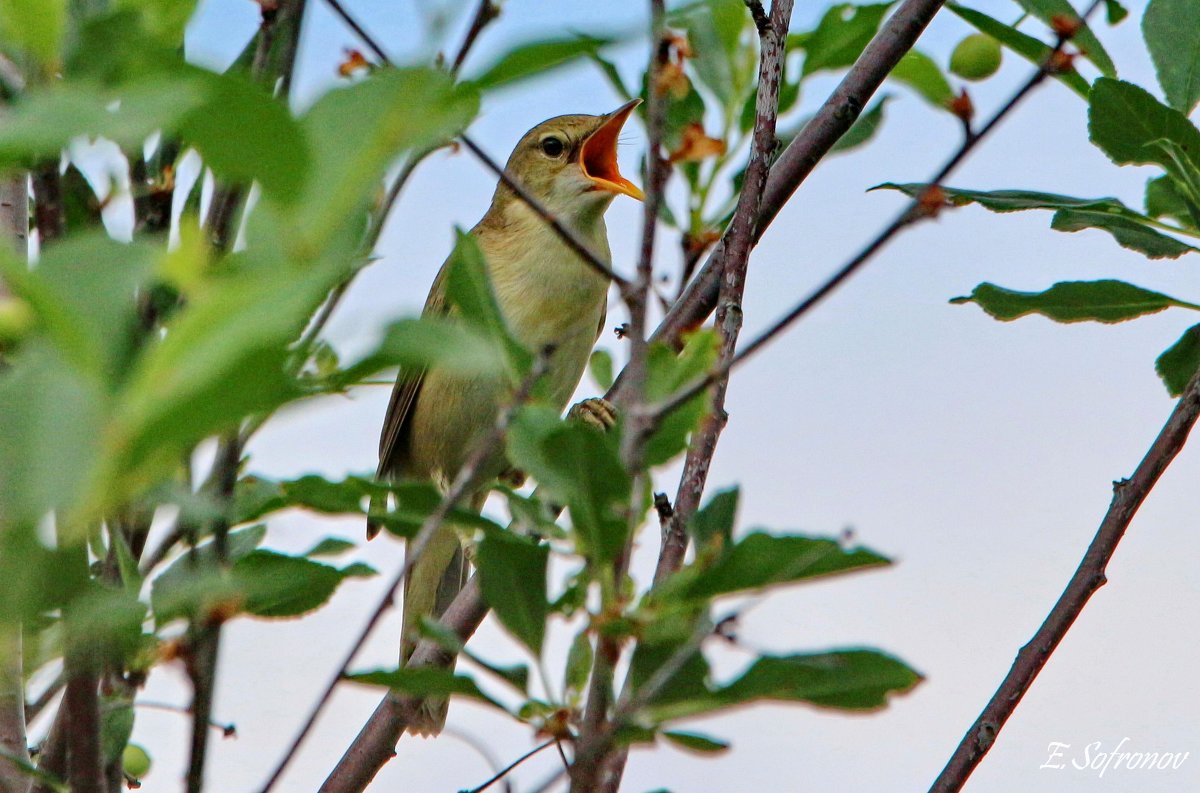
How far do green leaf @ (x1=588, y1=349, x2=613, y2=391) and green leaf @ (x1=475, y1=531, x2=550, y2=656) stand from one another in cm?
122

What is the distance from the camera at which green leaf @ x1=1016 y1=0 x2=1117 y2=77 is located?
2361 millimetres

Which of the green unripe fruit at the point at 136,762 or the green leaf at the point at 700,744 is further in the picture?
the green unripe fruit at the point at 136,762

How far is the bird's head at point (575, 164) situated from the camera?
4.41 metres

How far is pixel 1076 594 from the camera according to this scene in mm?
2105

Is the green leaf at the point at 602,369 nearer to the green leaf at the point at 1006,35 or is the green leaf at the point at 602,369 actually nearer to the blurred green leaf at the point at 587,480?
the green leaf at the point at 1006,35

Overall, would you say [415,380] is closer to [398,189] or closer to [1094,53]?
[1094,53]

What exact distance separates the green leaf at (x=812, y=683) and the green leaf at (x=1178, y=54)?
5.62ft

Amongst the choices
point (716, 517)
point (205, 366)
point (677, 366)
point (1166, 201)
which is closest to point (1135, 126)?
point (1166, 201)

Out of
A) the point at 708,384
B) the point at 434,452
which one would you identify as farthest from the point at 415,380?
the point at 708,384

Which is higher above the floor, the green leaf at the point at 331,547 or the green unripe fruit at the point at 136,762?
the green leaf at the point at 331,547

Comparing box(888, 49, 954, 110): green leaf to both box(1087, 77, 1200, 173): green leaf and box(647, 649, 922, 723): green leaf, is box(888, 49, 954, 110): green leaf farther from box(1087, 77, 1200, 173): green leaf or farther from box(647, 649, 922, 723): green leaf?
box(647, 649, 922, 723): green leaf

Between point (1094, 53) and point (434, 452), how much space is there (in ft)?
8.64

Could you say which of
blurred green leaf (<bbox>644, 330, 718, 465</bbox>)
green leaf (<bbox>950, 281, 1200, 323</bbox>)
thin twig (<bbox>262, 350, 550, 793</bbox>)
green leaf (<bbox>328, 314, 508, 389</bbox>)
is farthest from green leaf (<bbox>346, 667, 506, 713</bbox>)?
green leaf (<bbox>950, 281, 1200, 323</bbox>)

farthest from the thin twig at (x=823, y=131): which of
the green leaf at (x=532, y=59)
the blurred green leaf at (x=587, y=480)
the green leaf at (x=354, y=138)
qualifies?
the green leaf at (x=354, y=138)
